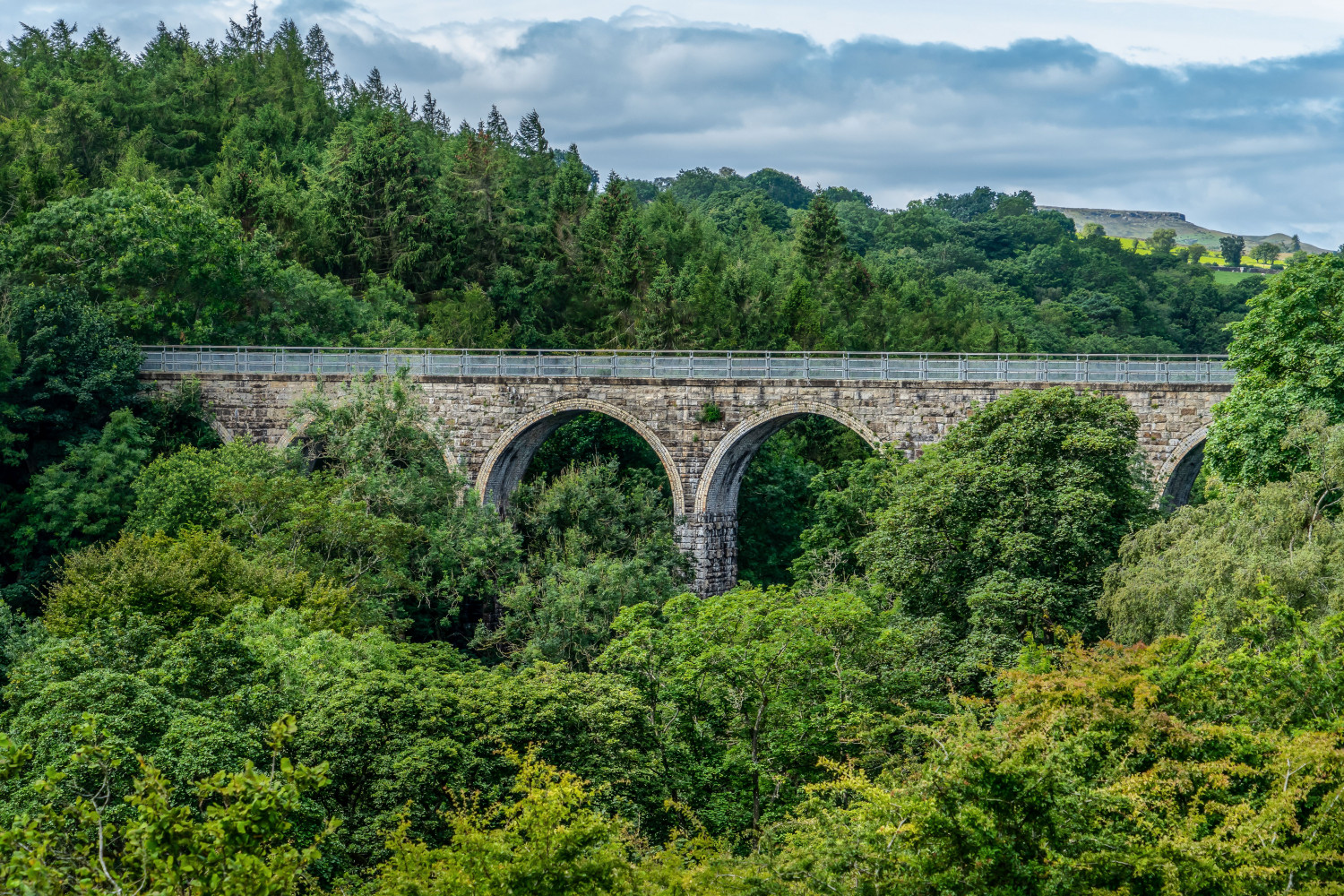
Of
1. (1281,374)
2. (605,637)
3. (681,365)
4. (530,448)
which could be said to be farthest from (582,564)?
(1281,374)

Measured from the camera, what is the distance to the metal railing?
1329 inches

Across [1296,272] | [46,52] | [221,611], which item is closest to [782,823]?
[221,611]

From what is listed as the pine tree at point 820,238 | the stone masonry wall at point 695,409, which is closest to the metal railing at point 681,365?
the stone masonry wall at point 695,409

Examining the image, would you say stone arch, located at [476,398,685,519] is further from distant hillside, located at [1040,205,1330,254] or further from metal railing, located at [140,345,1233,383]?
distant hillside, located at [1040,205,1330,254]

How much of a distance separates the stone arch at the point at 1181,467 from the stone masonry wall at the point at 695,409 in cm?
5

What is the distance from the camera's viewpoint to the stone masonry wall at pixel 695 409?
32969mm

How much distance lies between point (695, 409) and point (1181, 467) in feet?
45.6

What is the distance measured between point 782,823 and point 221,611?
1325 cm

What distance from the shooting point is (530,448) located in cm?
4112

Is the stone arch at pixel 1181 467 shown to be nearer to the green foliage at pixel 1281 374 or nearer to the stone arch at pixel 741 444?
the green foliage at pixel 1281 374

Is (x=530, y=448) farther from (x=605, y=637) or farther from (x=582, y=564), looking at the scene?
(x=605, y=637)

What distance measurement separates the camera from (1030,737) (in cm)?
1370

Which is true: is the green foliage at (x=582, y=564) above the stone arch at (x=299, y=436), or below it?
below

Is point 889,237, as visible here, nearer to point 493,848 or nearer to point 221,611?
point 221,611
